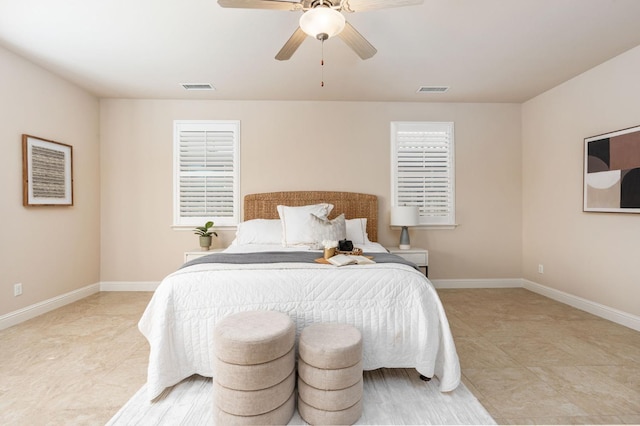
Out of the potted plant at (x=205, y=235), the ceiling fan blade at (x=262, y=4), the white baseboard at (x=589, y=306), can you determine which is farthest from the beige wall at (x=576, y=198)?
the potted plant at (x=205, y=235)

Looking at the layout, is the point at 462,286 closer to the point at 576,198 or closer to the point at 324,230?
the point at 576,198

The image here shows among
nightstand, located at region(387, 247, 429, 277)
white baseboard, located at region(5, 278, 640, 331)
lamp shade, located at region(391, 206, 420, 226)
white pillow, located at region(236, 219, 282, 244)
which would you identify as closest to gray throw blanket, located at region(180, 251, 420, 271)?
white pillow, located at region(236, 219, 282, 244)

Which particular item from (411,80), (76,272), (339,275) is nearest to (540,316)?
(339,275)

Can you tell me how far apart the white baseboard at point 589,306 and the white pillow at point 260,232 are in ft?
11.2

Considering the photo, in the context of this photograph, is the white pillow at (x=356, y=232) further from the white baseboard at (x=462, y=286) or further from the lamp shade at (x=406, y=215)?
the white baseboard at (x=462, y=286)

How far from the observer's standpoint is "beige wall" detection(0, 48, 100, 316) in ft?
9.77

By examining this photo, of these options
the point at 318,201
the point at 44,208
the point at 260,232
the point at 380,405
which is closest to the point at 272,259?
the point at 380,405

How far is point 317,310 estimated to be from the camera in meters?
1.98

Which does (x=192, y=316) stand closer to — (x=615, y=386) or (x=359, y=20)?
(x=359, y=20)

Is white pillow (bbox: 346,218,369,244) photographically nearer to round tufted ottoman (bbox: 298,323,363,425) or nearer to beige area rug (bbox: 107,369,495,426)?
beige area rug (bbox: 107,369,495,426)

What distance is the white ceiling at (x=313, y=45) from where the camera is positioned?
236cm

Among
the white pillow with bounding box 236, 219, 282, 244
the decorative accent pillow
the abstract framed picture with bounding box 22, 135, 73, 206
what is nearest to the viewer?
the abstract framed picture with bounding box 22, 135, 73, 206

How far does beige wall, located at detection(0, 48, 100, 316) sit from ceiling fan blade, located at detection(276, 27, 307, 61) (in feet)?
9.07

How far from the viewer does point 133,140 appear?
4.25 m
